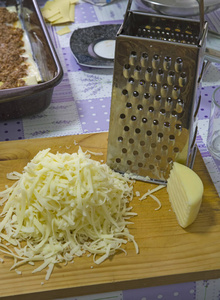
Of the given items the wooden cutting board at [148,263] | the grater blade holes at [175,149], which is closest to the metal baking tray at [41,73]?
the wooden cutting board at [148,263]

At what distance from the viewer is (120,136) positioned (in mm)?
1118

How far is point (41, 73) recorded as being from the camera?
1620 millimetres

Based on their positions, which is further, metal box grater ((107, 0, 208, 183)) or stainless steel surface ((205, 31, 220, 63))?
stainless steel surface ((205, 31, 220, 63))

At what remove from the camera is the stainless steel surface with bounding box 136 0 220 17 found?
156 centimetres

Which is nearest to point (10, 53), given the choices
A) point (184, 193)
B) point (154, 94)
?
point (154, 94)

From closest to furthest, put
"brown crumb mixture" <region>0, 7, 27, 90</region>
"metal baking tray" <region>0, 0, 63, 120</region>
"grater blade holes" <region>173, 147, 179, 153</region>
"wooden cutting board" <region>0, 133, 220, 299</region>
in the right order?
"wooden cutting board" <region>0, 133, 220, 299</region>, "grater blade holes" <region>173, 147, 179, 153</region>, "metal baking tray" <region>0, 0, 63, 120</region>, "brown crumb mixture" <region>0, 7, 27, 90</region>

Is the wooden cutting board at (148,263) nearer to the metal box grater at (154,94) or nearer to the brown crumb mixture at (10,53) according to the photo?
the metal box grater at (154,94)

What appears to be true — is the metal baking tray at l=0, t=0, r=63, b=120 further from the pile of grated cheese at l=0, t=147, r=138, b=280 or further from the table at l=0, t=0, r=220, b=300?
the pile of grated cheese at l=0, t=147, r=138, b=280

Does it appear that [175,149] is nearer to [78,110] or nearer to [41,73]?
[78,110]

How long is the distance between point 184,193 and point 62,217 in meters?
0.26

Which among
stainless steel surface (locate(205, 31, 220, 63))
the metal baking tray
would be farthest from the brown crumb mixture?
stainless steel surface (locate(205, 31, 220, 63))

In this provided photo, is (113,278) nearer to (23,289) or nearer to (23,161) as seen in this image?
(23,289)

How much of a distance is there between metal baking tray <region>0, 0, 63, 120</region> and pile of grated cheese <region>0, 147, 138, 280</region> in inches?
12.1

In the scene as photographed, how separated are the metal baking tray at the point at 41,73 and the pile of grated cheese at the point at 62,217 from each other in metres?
0.31
